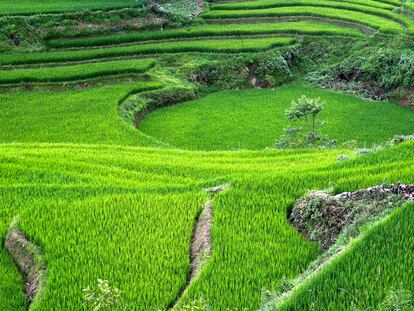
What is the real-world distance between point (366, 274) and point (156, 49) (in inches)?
788

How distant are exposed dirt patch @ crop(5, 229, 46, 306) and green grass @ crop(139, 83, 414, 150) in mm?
10046

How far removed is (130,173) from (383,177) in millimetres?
4664

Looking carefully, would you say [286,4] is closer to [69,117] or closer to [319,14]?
[319,14]

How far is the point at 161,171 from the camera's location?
10.2m

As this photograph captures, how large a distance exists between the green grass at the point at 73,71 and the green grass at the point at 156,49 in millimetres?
1071

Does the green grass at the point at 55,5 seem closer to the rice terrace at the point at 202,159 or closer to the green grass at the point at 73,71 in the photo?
the rice terrace at the point at 202,159

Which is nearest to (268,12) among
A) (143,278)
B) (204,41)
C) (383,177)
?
(204,41)

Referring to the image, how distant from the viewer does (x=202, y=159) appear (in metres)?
11.7

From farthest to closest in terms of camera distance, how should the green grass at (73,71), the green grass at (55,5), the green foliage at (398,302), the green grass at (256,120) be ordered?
the green grass at (55,5), the green grass at (73,71), the green grass at (256,120), the green foliage at (398,302)

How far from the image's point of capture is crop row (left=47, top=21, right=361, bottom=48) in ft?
78.2

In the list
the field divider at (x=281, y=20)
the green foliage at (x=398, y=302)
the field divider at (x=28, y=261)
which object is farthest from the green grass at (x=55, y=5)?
the green foliage at (x=398, y=302)

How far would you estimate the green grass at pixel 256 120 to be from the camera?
676 inches

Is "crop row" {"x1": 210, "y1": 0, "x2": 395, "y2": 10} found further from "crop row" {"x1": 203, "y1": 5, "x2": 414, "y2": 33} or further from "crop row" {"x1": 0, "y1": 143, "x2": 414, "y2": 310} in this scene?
"crop row" {"x1": 0, "y1": 143, "x2": 414, "y2": 310}

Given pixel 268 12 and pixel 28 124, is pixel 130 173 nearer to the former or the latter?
pixel 28 124
